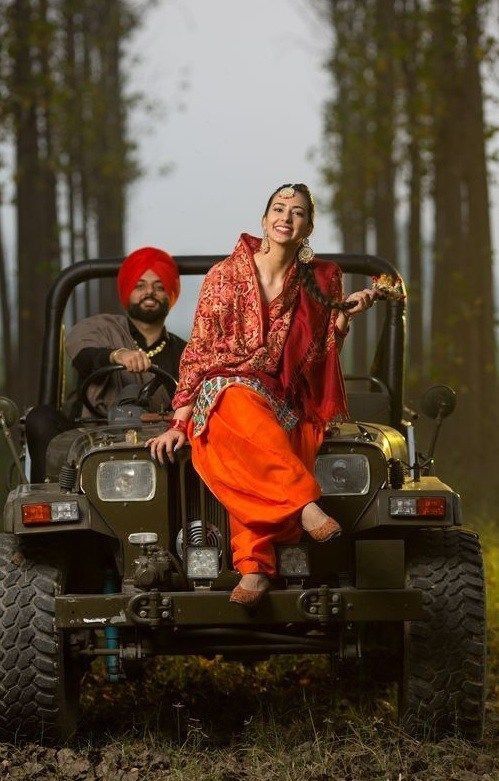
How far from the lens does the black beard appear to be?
8.57 m

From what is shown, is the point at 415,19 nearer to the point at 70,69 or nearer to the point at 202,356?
the point at 70,69

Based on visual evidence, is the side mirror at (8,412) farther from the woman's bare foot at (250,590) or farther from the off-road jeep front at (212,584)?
the woman's bare foot at (250,590)

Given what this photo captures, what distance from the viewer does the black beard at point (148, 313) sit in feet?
28.1

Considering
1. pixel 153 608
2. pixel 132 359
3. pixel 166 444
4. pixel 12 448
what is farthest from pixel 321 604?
pixel 132 359

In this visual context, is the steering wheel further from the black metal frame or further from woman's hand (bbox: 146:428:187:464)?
woman's hand (bbox: 146:428:187:464)

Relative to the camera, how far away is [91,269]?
28.1 ft

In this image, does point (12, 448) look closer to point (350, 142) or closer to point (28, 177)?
point (28, 177)

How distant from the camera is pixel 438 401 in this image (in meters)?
7.52

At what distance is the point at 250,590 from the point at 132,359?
1788 millimetres

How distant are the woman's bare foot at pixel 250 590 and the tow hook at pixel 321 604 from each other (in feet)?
0.50

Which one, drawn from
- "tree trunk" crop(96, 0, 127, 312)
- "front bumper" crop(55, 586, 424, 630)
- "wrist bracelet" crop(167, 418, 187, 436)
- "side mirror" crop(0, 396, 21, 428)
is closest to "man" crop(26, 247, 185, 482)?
"side mirror" crop(0, 396, 21, 428)

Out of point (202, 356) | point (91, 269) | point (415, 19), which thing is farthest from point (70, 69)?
point (202, 356)

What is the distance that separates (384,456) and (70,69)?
2408cm

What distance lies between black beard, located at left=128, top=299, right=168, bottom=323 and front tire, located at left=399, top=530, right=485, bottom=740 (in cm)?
248
